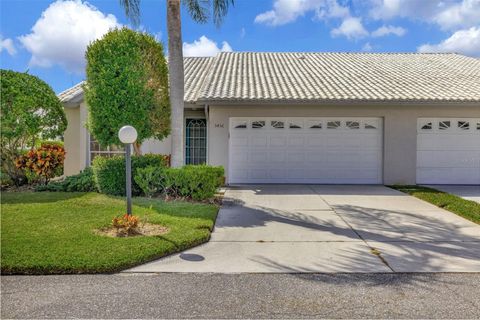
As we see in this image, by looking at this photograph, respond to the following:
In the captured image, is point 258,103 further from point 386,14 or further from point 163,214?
point 163,214

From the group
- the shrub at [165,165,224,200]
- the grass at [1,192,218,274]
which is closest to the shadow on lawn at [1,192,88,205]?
the grass at [1,192,218,274]

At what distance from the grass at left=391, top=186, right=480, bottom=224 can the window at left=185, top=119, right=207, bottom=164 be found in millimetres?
6761

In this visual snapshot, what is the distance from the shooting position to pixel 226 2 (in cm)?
899

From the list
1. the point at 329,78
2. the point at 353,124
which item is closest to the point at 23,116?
the point at 353,124

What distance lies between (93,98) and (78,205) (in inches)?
112

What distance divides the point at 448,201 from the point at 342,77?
718 centimetres

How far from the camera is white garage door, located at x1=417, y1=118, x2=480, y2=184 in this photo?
1213 centimetres

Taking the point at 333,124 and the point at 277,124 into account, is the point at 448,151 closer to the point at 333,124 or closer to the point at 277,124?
the point at 333,124

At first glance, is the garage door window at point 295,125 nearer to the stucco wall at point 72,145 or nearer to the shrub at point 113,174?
the shrub at point 113,174

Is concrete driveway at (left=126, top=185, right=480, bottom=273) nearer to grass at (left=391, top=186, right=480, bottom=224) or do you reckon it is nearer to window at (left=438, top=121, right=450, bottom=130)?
grass at (left=391, top=186, right=480, bottom=224)

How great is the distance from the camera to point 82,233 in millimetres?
5523

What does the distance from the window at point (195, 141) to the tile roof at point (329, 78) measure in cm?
107

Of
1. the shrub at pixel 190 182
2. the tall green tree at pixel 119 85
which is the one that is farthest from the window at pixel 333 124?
the tall green tree at pixel 119 85

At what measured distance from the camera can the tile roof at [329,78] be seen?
1165cm
